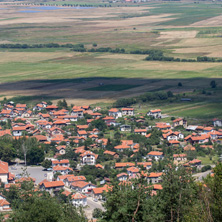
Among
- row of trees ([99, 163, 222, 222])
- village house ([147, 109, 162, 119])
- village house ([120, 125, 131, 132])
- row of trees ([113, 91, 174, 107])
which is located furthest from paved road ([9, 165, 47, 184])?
row of trees ([113, 91, 174, 107])

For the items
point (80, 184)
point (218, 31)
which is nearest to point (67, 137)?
point (80, 184)

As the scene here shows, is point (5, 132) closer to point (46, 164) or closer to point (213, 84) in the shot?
point (46, 164)

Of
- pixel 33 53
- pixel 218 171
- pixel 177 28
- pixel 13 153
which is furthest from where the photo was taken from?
pixel 177 28

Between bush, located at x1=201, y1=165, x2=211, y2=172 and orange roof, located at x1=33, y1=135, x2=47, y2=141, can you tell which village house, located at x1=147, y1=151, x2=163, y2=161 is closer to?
bush, located at x1=201, y1=165, x2=211, y2=172

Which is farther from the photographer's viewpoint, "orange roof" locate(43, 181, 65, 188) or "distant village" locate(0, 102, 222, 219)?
"distant village" locate(0, 102, 222, 219)

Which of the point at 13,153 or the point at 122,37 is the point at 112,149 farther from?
the point at 122,37

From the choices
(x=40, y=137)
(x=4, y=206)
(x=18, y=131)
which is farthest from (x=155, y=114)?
(x=4, y=206)

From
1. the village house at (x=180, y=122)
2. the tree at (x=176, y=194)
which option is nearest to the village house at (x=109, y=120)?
the village house at (x=180, y=122)
